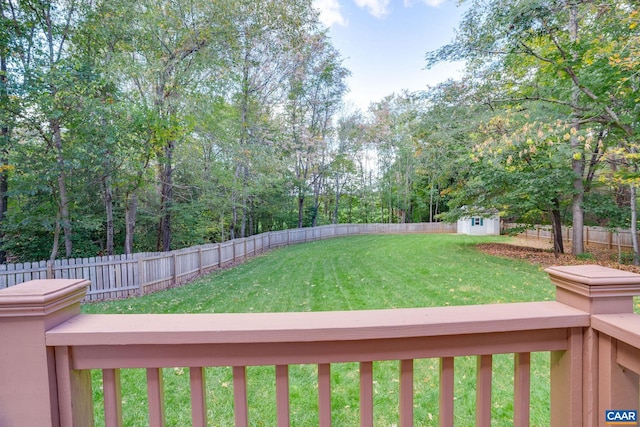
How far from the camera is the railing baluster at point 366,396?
1.01 m

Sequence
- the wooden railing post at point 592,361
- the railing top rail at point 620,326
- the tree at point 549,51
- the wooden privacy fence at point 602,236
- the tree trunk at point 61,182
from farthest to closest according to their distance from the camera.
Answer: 1. the wooden privacy fence at point 602,236
2. the tree trunk at point 61,182
3. the tree at point 549,51
4. the wooden railing post at point 592,361
5. the railing top rail at point 620,326

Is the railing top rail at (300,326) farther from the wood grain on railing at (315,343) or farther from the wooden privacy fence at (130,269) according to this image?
the wooden privacy fence at (130,269)

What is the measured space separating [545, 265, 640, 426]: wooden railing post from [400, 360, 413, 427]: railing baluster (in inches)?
20.7

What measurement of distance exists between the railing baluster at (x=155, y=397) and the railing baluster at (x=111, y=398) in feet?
0.35

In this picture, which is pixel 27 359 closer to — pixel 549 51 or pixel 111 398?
pixel 111 398

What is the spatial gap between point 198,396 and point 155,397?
15cm

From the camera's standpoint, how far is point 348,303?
5.40 m

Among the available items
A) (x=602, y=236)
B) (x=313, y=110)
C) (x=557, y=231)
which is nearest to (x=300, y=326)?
(x=557, y=231)

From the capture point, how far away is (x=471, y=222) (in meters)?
22.1

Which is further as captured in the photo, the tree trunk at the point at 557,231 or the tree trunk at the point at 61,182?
the tree trunk at the point at 557,231

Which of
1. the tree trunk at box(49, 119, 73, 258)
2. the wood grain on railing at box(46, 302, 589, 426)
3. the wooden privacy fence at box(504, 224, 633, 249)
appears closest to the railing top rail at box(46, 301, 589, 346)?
the wood grain on railing at box(46, 302, 589, 426)

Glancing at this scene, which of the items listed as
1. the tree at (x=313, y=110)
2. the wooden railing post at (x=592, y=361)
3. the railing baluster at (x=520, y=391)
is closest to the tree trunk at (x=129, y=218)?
the tree at (x=313, y=110)

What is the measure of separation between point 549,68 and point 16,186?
12537mm

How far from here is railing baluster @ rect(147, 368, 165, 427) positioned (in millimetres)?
976
